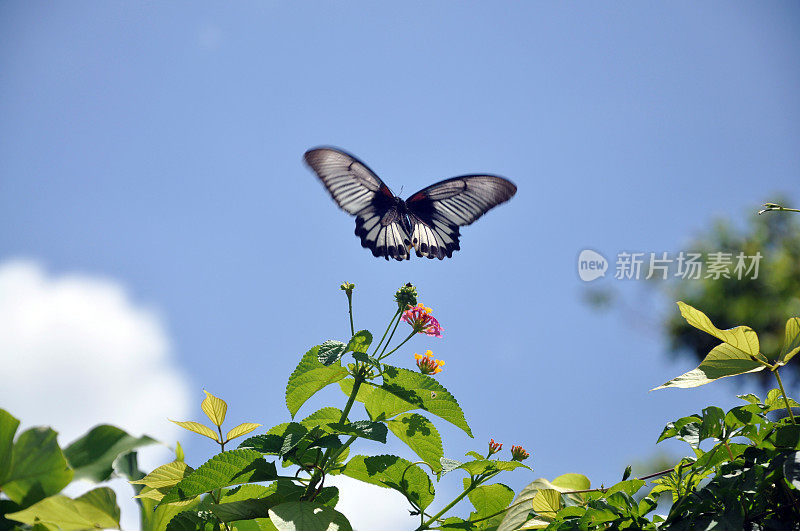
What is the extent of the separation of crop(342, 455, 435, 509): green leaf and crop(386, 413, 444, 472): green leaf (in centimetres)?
3

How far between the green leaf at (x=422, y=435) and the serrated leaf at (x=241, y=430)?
0.94ft

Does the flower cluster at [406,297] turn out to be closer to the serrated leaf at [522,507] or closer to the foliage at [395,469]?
the foliage at [395,469]

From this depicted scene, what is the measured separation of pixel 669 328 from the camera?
8812 mm

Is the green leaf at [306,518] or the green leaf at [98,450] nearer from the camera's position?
the green leaf at [306,518]

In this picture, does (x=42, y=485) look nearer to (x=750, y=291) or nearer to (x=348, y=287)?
(x=348, y=287)

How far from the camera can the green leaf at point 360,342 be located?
39.4 inches

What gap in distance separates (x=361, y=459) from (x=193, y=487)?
0.91ft

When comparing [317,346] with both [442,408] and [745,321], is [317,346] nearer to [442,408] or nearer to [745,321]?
[442,408]

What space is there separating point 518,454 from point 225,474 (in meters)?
0.59

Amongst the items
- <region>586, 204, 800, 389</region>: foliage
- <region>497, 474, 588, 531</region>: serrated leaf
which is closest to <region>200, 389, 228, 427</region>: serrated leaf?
<region>497, 474, 588, 531</region>: serrated leaf

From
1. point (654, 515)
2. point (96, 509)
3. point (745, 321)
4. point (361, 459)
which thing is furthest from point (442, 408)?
point (745, 321)

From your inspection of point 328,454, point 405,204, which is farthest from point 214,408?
point 405,204

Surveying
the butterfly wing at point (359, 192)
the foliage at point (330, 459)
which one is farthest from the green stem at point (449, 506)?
the butterfly wing at point (359, 192)

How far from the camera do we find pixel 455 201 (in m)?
1.87
